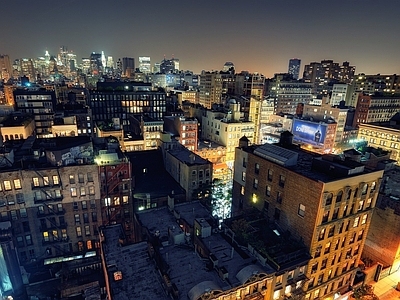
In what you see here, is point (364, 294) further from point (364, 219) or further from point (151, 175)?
Result: point (151, 175)

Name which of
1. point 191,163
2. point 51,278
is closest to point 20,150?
point 51,278

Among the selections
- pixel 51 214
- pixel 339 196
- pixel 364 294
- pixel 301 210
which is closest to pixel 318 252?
pixel 301 210

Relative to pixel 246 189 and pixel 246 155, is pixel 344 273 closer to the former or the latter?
pixel 246 189

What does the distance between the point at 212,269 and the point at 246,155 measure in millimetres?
26855

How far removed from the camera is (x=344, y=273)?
4925cm

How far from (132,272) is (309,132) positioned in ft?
399

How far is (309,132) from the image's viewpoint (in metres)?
135

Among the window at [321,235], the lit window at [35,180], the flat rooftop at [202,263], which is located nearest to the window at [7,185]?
the lit window at [35,180]

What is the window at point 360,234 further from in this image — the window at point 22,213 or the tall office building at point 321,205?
the window at point 22,213

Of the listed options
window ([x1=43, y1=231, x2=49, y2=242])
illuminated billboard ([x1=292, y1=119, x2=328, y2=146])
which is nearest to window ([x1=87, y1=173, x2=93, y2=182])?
window ([x1=43, y1=231, x2=49, y2=242])

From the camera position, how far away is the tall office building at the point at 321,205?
4106 cm

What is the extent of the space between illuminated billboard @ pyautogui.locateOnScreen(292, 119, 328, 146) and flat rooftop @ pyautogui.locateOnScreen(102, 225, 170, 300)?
372 ft

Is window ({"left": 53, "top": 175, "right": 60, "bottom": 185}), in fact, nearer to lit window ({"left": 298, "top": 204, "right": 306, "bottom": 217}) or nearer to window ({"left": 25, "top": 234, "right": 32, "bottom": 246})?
window ({"left": 25, "top": 234, "right": 32, "bottom": 246})

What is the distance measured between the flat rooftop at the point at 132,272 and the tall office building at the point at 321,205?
24.4 metres
